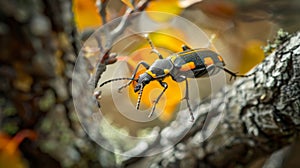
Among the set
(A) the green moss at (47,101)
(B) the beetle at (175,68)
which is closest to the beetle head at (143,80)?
(B) the beetle at (175,68)

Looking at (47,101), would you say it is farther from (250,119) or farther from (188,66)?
(250,119)

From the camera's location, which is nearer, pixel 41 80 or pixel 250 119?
pixel 41 80

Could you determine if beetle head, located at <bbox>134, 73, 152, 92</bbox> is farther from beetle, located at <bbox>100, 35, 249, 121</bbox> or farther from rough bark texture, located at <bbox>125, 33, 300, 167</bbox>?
rough bark texture, located at <bbox>125, 33, 300, 167</bbox>

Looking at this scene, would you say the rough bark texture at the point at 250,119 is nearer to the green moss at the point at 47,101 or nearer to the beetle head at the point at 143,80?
the beetle head at the point at 143,80

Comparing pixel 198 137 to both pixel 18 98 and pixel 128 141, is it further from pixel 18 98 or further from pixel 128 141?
pixel 18 98

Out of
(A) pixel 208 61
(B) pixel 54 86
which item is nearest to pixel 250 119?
(A) pixel 208 61

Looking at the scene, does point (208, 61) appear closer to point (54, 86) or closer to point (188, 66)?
point (188, 66)
